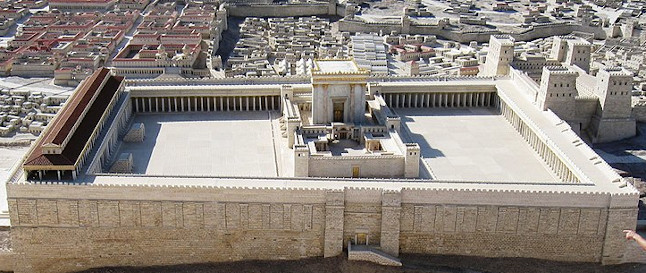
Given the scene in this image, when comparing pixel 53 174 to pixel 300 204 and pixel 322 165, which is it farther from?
pixel 322 165

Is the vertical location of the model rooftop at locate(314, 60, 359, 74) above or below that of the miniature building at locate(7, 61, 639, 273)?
above

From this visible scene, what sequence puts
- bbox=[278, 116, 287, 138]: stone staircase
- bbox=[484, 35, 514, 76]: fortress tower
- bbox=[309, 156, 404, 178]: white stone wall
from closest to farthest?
bbox=[309, 156, 404, 178]: white stone wall → bbox=[278, 116, 287, 138]: stone staircase → bbox=[484, 35, 514, 76]: fortress tower

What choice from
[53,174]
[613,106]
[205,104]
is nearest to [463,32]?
[613,106]

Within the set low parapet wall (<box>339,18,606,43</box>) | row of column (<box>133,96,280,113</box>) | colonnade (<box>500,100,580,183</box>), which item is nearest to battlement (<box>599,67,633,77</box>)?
colonnade (<box>500,100,580,183</box>)

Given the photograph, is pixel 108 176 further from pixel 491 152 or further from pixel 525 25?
pixel 525 25

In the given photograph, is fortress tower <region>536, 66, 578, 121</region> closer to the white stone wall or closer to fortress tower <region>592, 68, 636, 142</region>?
fortress tower <region>592, 68, 636, 142</region>

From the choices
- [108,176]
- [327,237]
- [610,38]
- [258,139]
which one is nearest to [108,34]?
[258,139]
